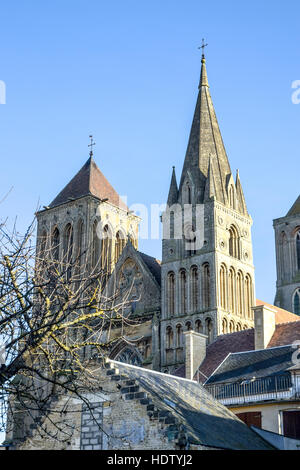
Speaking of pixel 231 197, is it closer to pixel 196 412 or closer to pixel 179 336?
pixel 179 336

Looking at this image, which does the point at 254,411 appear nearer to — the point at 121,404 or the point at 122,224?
the point at 121,404

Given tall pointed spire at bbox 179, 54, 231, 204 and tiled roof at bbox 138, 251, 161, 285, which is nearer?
tall pointed spire at bbox 179, 54, 231, 204

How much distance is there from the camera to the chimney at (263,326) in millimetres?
35056

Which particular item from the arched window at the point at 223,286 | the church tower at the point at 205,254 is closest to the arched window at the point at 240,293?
the church tower at the point at 205,254

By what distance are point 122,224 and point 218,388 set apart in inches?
1340

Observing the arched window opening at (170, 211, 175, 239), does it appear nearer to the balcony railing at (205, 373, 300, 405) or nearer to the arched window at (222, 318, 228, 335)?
the arched window at (222, 318, 228, 335)

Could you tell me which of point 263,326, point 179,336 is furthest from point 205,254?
point 263,326

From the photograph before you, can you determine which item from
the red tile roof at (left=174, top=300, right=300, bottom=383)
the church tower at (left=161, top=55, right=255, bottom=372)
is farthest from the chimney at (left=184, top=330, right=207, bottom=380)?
the church tower at (left=161, top=55, right=255, bottom=372)

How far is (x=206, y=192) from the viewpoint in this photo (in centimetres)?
4856

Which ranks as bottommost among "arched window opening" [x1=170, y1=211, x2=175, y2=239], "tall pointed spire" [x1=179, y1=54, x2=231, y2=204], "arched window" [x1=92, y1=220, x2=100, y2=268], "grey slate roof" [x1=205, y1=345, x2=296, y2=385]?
"grey slate roof" [x1=205, y1=345, x2=296, y2=385]

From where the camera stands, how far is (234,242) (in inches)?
1933

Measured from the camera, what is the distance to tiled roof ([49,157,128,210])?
60181 mm

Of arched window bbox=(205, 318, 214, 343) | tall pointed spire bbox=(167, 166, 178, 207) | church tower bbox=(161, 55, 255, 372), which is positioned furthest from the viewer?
tall pointed spire bbox=(167, 166, 178, 207)
